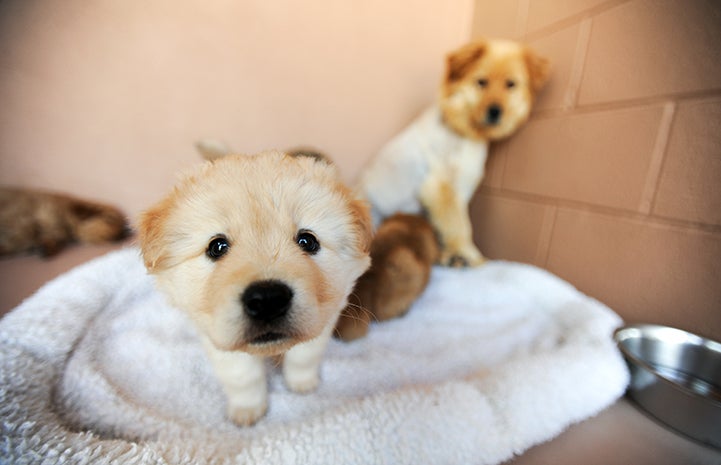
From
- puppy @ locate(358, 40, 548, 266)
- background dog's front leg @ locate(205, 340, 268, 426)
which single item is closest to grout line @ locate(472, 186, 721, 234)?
puppy @ locate(358, 40, 548, 266)

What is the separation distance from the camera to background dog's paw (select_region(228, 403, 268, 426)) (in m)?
0.95

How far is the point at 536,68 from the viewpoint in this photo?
65.9 inches

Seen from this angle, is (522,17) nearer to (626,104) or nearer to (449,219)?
(626,104)

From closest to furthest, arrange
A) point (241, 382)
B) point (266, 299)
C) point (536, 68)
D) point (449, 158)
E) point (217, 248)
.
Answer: point (266, 299) → point (217, 248) → point (241, 382) → point (536, 68) → point (449, 158)

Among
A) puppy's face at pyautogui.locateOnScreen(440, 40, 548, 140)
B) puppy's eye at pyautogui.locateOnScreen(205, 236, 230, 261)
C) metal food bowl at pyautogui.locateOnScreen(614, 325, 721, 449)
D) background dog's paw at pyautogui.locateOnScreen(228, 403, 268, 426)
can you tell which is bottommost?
background dog's paw at pyautogui.locateOnScreen(228, 403, 268, 426)

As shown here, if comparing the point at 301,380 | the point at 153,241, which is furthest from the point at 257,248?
the point at 301,380

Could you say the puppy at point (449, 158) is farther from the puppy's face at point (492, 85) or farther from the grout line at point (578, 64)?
the grout line at point (578, 64)

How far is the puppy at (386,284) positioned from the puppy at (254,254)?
0.33 meters

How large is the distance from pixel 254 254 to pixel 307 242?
0.15 metres

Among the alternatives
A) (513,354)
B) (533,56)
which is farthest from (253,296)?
(533,56)

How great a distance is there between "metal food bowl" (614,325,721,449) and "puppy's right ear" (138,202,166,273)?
57.4 inches

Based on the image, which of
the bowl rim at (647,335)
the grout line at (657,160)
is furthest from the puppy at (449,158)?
the bowl rim at (647,335)

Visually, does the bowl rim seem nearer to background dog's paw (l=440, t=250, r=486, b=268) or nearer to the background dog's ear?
background dog's paw (l=440, t=250, r=486, b=268)

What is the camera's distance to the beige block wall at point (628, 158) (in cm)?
113
